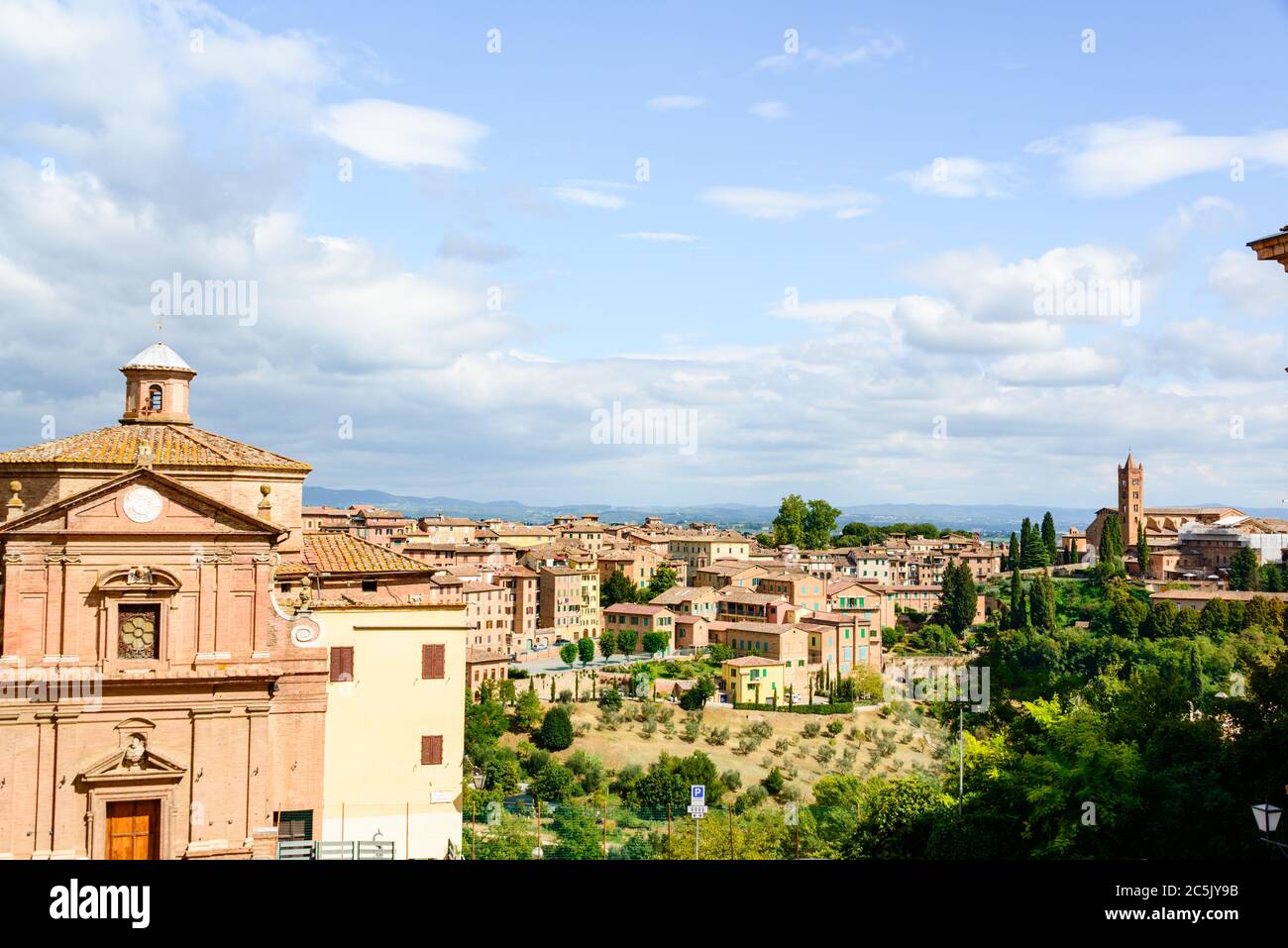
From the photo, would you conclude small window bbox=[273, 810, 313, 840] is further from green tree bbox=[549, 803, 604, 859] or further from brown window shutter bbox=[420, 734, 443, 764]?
green tree bbox=[549, 803, 604, 859]

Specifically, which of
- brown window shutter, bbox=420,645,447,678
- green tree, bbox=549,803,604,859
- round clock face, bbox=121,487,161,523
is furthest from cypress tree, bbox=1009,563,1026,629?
round clock face, bbox=121,487,161,523

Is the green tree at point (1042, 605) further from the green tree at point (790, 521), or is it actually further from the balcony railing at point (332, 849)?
the balcony railing at point (332, 849)

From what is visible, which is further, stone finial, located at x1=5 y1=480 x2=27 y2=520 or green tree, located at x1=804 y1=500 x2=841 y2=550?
green tree, located at x1=804 y1=500 x2=841 y2=550

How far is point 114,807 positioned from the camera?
12.5 meters

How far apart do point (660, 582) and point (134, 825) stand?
187 feet

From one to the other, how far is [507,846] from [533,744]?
25442 millimetres

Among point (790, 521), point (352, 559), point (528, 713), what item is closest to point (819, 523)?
point (790, 521)

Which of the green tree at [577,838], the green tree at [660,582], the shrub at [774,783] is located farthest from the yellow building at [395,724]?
the green tree at [660,582]

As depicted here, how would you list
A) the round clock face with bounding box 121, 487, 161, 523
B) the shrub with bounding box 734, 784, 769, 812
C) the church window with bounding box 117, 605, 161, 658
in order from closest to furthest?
1. the round clock face with bounding box 121, 487, 161, 523
2. the church window with bounding box 117, 605, 161, 658
3. the shrub with bounding box 734, 784, 769, 812

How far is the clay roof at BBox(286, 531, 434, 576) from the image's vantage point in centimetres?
1515

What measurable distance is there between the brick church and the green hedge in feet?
130

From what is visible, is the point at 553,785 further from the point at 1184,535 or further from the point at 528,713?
the point at 1184,535

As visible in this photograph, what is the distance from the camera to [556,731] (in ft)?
138
